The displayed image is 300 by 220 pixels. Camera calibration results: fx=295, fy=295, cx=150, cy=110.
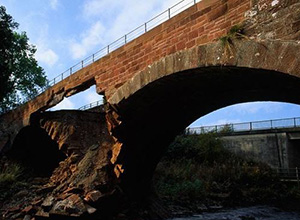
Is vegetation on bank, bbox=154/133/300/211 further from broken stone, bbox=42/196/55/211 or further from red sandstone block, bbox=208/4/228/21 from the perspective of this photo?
red sandstone block, bbox=208/4/228/21

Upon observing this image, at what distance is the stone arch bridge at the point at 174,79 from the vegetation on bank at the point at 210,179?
3.15m

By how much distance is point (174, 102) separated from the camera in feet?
26.2

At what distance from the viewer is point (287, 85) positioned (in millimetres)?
6000

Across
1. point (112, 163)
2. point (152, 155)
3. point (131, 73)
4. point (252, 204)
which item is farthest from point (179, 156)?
point (131, 73)

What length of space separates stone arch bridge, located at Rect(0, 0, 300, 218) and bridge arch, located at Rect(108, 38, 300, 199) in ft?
0.05

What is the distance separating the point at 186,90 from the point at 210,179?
8.93 m

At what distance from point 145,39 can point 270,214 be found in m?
8.46

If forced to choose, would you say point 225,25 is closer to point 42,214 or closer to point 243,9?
point 243,9

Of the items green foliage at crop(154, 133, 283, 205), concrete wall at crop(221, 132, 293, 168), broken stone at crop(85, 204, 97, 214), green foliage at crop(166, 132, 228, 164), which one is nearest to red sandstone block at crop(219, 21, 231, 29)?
broken stone at crop(85, 204, 97, 214)

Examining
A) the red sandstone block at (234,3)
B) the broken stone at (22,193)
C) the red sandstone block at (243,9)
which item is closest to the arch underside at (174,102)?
the red sandstone block at (243,9)

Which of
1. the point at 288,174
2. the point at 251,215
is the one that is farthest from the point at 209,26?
the point at 288,174

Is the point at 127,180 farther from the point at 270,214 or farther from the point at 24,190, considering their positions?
the point at 270,214

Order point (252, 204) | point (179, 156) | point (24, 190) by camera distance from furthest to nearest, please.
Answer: point (179, 156) → point (252, 204) → point (24, 190)

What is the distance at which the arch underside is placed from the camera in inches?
238
